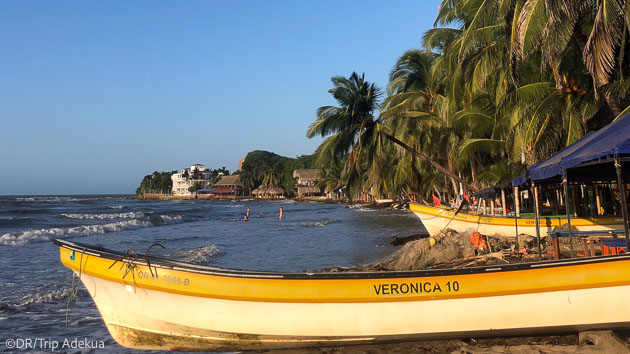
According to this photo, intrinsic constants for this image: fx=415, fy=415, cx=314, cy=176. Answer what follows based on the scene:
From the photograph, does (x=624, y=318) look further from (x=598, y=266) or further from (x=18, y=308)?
(x=18, y=308)

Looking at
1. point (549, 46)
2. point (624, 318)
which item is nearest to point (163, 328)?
point (624, 318)

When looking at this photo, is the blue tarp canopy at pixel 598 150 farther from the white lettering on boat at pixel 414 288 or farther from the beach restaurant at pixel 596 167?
the white lettering on boat at pixel 414 288

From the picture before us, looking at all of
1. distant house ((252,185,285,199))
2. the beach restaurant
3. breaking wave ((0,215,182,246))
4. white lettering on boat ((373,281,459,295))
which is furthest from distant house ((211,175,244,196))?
white lettering on boat ((373,281,459,295))

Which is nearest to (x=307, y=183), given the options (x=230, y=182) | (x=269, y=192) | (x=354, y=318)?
(x=269, y=192)

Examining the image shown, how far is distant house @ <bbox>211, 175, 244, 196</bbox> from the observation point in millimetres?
125950

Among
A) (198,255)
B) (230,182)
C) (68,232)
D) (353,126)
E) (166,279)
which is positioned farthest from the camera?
(230,182)

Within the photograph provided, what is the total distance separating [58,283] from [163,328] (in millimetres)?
6725

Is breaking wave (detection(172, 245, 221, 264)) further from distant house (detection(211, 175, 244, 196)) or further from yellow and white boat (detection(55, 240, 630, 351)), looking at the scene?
distant house (detection(211, 175, 244, 196))

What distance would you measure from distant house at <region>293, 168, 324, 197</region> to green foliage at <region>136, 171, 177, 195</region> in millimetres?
74960

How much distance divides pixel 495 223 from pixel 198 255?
10.9 metres

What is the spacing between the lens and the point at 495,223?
43.5 ft

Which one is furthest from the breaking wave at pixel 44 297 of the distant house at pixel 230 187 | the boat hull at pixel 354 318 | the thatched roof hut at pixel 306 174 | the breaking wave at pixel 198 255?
the distant house at pixel 230 187

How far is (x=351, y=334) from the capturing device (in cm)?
570

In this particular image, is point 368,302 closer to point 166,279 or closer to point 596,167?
point 166,279
